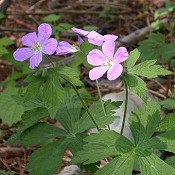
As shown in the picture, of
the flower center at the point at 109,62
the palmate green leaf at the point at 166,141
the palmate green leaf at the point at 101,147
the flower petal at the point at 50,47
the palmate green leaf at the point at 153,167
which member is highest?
the flower petal at the point at 50,47

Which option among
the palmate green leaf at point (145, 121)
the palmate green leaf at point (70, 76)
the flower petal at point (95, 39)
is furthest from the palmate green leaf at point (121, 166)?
the flower petal at point (95, 39)

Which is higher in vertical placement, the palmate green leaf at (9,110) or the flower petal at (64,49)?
the flower petal at (64,49)

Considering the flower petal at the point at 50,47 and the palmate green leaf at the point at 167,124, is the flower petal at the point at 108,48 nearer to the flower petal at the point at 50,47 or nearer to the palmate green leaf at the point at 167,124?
the flower petal at the point at 50,47

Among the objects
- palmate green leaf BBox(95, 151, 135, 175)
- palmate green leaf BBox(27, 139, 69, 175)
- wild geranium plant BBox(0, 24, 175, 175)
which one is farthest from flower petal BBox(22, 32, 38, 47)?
palmate green leaf BBox(95, 151, 135, 175)

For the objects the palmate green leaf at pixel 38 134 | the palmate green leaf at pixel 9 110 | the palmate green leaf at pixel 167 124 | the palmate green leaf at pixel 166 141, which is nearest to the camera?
the palmate green leaf at pixel 166 141

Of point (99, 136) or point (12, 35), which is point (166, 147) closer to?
point (99, 136)

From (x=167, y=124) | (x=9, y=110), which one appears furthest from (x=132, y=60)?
(x=9, y=110)

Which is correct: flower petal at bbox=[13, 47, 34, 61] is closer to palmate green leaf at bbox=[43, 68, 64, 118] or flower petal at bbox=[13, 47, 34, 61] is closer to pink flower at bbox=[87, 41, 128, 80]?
palmate green leaf at bbox=[43, 68, 64, 118]
